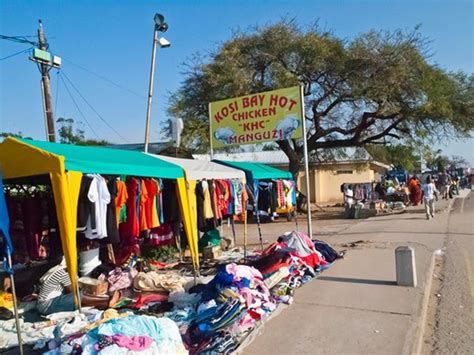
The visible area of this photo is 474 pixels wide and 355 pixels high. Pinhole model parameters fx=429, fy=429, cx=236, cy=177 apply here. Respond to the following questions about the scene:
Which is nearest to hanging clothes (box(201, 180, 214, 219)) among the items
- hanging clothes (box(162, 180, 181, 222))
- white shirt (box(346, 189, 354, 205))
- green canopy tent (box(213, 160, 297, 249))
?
hanging clothes (box(162, 180, 181, 222))

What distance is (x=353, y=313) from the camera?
5918mm

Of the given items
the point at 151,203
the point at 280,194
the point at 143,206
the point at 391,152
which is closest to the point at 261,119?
the point at 280,194

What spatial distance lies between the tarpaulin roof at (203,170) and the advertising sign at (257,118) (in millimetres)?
1414

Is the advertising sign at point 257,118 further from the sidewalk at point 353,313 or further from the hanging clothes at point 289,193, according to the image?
the sidewalk at point 353,313

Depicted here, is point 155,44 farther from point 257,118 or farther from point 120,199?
point 120,199

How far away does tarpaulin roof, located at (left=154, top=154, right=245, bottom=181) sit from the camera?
27.8 ft

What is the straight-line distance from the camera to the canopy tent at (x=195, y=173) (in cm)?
812

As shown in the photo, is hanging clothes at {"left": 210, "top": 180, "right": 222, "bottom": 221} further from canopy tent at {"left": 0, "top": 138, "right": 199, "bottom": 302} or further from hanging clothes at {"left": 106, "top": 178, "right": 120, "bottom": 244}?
hanging clothes at {"left": 106, "top": 178, "right": 120, "bottom": 244}

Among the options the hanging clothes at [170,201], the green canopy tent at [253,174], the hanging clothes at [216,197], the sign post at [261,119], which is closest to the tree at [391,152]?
the green canopy tent at [253,174]

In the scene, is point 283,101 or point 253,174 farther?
point 253,174

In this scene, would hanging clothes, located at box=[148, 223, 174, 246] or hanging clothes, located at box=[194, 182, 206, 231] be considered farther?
hanging clothes, located at box=[148, 223, 174, 246]

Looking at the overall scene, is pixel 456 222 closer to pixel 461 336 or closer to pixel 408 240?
pixel 408 240

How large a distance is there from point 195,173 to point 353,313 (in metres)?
4.07

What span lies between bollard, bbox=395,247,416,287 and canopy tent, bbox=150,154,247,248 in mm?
3643
